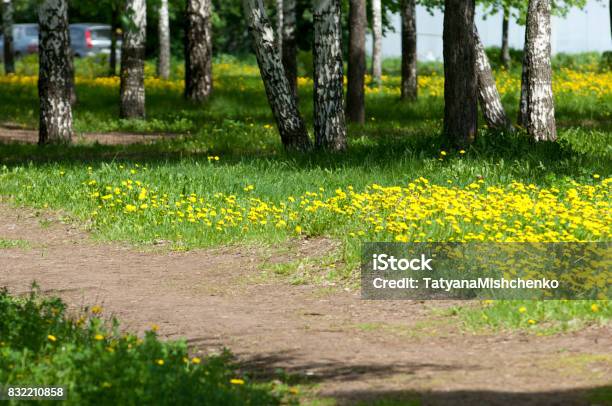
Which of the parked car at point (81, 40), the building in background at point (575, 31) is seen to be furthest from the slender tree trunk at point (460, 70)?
the parked car at point (81, 40)

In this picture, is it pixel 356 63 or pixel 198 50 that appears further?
pixel 198 50

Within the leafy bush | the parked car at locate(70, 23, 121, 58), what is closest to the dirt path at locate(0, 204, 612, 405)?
the leafy bush

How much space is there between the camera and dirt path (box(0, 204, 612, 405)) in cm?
620

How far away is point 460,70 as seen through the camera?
46.7 feet

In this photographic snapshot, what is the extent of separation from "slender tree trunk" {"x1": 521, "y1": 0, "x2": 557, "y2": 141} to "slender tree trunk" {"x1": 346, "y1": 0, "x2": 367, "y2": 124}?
5.45m

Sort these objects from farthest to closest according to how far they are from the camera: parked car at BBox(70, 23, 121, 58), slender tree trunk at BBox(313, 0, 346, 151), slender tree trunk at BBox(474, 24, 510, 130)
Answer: parked car at BBox(70, 23, 121, 58), slender tree trunk at BBox(474, 24, 510, 130), slender tree trunk at BBox(313, 0, 346, 151)

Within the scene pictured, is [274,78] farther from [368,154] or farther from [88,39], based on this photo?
[88,39]

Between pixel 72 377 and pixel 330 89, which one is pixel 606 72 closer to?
pixel 330 89

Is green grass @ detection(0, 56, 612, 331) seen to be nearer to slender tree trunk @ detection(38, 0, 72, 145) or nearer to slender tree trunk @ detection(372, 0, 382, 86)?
slender tree trunk @ detection(38, 0, 72, 145)

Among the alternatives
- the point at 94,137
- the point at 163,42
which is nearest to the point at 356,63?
the point at 94,137

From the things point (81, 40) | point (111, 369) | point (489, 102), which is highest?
point (81, 40)

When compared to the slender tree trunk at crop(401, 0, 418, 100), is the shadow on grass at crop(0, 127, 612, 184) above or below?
Answer: below

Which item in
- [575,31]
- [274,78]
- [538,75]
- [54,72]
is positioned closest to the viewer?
[538,75]

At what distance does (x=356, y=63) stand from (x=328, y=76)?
501 cm
